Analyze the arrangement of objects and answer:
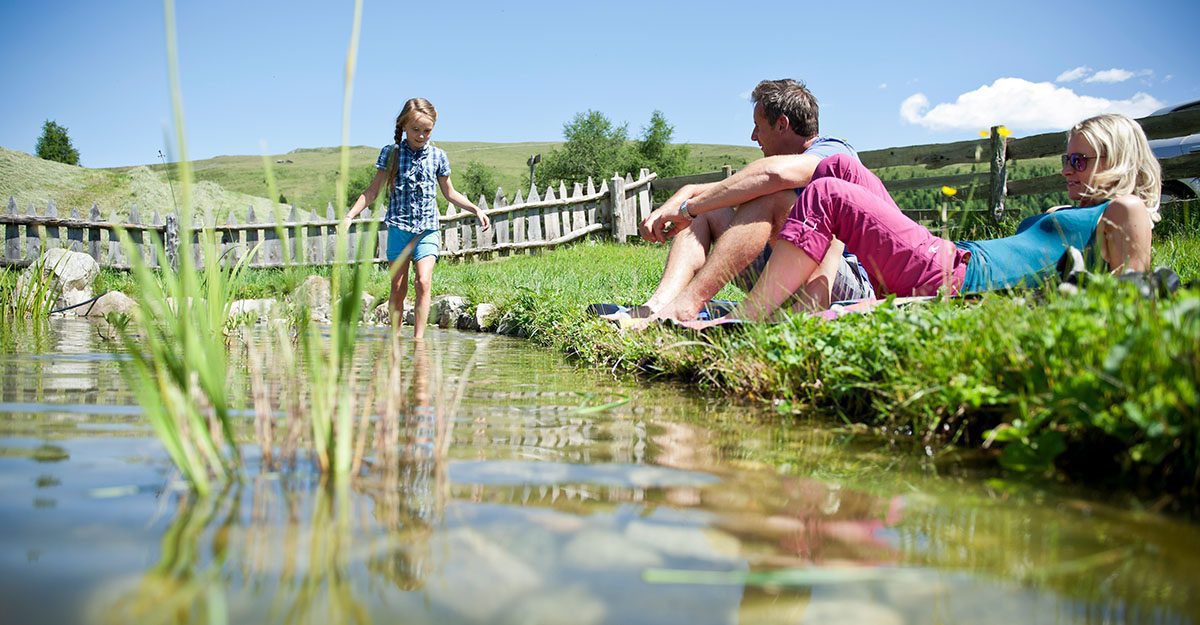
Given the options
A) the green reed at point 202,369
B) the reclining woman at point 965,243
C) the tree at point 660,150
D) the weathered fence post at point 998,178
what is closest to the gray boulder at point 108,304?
the reclining woman at point 965,243

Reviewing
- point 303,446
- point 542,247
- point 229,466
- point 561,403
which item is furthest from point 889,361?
point 542,247

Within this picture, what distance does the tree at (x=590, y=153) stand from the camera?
40.9 m

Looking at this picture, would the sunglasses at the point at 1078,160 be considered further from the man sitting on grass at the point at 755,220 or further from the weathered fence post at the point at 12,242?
the weathered fence post at the point at 12,242

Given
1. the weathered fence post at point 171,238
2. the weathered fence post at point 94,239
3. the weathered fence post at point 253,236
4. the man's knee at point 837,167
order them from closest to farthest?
the man's knee at point 837,167, the weathered fence post at point 94,239, the weathered fence post at point 171,238, the weathered fence post at point 253,236

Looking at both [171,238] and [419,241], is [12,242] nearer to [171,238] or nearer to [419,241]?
[171,238]

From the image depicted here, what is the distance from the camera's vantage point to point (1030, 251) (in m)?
3.65

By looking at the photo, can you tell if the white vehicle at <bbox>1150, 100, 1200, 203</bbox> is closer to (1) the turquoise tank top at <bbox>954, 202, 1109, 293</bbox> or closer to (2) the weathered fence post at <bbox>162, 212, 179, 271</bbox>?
(1) the turquoise tank top at <bbox>954, 202, 1109, 293</bbox>

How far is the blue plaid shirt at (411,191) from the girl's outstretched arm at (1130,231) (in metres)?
4.46

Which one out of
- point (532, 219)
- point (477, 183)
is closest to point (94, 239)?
point (532, 219)

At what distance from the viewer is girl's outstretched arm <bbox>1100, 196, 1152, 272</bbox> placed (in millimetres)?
3203

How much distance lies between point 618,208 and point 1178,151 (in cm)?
975

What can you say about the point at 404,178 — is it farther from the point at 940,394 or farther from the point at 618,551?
the point at 618,551

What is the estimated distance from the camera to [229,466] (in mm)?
1779

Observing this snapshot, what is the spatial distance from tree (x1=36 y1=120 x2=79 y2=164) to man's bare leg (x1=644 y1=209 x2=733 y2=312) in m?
57.8
